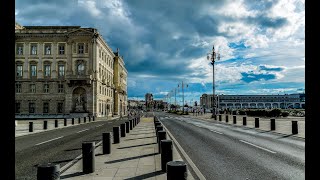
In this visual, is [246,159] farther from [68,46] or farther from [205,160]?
[68,46]

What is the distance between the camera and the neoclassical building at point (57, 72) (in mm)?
54906

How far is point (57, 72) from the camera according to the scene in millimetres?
56219

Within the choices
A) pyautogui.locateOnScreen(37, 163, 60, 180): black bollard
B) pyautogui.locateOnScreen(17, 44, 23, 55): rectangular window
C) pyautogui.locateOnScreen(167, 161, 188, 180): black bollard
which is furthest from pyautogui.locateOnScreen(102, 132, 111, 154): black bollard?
pyautogui.locateOnScreen(17, 44, 23, 55): rectangular window

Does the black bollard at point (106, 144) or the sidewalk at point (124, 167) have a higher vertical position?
the black bollard at point (106, 144)

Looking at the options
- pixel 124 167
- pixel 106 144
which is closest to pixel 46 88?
pixel 106 144

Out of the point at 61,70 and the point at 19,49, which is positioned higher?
the point at 19,49

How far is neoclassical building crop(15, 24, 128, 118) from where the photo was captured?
2162 inches

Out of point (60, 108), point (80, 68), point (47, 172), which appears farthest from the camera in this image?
point (80, 68)

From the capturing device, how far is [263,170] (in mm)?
7617

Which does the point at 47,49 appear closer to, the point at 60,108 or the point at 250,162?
the point at 60,108

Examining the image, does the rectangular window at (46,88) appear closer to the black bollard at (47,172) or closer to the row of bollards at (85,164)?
the row of bollards at (85,164)

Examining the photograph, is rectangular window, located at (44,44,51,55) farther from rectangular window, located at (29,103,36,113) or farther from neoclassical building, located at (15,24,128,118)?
rectangular window, located at (29,103,36,113)

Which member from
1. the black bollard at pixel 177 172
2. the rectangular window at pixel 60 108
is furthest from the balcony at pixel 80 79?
the black bollard at pixel 177 172
